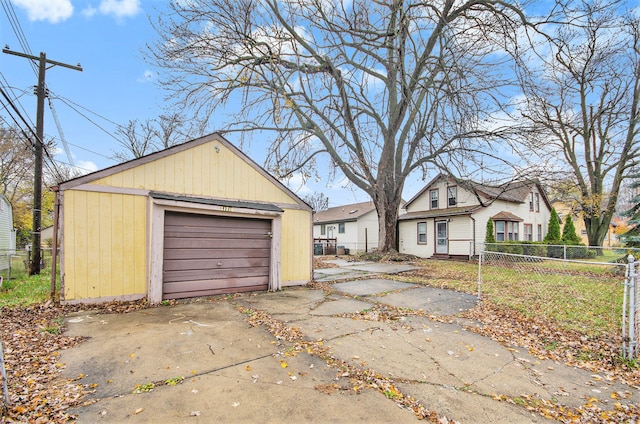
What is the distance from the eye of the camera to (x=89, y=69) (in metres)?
10.6

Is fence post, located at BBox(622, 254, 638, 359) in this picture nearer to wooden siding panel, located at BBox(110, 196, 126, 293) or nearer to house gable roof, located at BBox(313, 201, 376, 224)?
wooden siding panel, located at BBox(110, 196, 126, 293)

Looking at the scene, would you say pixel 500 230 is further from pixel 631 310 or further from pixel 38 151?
Result: pixel 38 151

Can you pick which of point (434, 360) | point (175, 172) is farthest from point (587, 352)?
point (175, 172)

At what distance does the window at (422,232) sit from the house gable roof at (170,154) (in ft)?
45.2

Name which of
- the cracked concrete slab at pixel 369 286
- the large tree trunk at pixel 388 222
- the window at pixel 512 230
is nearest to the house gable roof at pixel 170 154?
the cracked concrete slab at pixel 369 286

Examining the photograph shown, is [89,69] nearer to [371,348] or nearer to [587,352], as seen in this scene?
[371,348]

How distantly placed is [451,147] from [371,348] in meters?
9.94

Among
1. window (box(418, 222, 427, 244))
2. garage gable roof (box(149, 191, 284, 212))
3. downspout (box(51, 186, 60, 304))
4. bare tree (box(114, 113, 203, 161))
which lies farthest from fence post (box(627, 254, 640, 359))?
bare tree (box(114, 113, 203, 161))

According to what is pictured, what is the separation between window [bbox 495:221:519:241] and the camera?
17.8 meters

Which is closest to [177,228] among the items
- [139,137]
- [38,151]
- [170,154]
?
[170,154]

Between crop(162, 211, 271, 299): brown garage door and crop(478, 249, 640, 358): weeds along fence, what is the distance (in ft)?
17.0

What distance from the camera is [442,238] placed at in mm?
18656

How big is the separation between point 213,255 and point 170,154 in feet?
7.73

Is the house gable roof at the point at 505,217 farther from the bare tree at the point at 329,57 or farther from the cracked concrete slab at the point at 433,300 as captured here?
the cracked concrete slab at the point at 433,300
